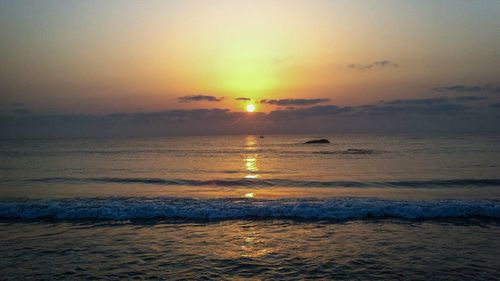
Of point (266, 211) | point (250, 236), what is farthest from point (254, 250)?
point (266, 211)

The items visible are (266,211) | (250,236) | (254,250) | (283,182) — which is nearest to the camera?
(254,250)

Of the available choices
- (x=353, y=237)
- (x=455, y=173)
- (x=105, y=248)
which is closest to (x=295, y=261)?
(x=353, y=237)

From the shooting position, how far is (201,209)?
17031 millimetres

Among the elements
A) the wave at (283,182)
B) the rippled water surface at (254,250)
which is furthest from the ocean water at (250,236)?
the wave at (283,182)

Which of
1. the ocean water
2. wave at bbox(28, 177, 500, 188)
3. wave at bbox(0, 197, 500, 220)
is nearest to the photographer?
the ocean water

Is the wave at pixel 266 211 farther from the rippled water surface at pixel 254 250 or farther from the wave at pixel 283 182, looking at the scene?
the wave at pixel 283 182

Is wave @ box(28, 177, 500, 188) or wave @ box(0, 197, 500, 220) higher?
wave @ box(0, 197, 500, 220)

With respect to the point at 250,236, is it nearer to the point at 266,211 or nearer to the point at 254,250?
the point at 254,250

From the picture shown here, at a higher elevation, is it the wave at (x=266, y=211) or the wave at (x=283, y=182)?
the wave at (x=266, y=211)

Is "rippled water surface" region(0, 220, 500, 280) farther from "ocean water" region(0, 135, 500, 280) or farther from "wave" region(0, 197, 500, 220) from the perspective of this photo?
"wave" region(0, 197, 500, 220)

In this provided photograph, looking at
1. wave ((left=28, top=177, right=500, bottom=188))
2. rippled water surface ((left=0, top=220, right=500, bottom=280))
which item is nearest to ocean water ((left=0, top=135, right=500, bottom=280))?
rippled water surface ((left=0, top=220, right=500, bottom=280))

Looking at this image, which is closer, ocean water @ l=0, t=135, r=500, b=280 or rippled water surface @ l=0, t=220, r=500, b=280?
rippled water surface @ l=0, t=220, r=500, b=280

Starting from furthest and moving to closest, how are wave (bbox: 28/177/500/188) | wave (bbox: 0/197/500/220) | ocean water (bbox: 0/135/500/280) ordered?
1. wave (bbox: 28/177/500/188)
2. wave (bbox: 0/197/500/220)
3. ocean water (bbox: 0/135/500/280)

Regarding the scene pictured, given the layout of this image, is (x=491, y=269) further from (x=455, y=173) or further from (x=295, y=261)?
(x=455, y=173)
